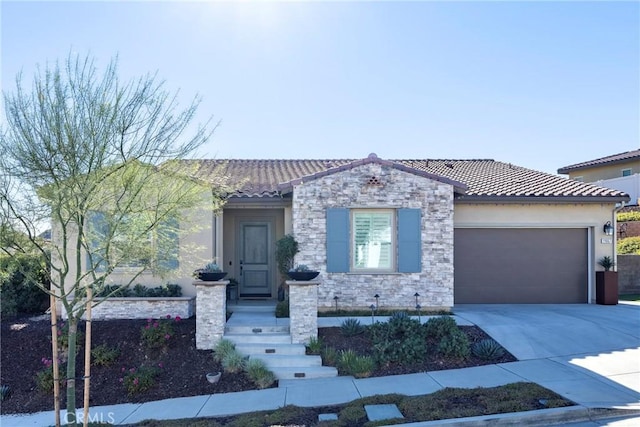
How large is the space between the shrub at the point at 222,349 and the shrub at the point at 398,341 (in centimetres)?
281

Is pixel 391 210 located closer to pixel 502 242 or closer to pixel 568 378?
pixel 502 242

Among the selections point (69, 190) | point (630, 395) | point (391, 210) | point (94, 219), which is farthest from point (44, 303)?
point (630, 395)

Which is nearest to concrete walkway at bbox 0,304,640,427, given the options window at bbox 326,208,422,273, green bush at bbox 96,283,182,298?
window at bbox 326,208,422,273

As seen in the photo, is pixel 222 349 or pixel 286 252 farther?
pixel 286 252

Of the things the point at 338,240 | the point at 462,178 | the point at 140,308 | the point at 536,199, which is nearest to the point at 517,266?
the point at 536,199

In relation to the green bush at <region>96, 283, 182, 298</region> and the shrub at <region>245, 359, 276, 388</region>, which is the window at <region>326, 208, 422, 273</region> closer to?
the shrub at <region>245, 359, 276, 388</region>

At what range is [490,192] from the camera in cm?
1252

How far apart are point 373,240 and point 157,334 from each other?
554cm

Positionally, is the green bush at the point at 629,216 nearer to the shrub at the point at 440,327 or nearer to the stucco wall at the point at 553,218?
the stucco wall at the point at 553,218

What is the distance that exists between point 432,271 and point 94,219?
782 cm

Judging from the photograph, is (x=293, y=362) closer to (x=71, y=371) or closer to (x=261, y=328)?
(x=261, y=328)

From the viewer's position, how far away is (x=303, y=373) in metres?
7.94

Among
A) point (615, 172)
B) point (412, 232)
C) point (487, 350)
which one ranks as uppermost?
point (615, 172)

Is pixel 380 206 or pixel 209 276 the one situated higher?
pixel 380 206
